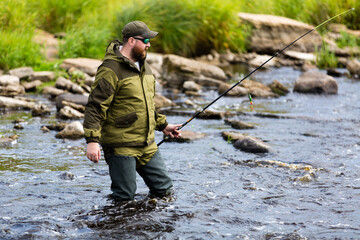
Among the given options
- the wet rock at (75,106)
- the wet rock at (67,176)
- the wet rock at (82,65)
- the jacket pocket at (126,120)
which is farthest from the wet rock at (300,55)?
the jacket pocket at (126,120)

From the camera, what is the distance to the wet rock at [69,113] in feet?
29.3

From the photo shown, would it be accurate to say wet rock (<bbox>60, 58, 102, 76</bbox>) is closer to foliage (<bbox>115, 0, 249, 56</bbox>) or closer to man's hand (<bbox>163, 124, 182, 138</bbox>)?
foliage (<bbox>115, 0, 249, 56</bbox>)

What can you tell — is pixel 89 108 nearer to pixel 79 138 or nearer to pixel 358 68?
pixel 79 138

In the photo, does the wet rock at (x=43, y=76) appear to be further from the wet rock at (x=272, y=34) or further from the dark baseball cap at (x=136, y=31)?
the wet rock at (x=272, y=34)

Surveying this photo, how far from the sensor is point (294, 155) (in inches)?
271

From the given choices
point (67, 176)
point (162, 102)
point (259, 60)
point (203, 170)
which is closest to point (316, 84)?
point (162, 102)

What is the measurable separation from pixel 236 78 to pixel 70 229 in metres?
10.2

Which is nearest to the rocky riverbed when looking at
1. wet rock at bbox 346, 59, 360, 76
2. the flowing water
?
the flowing water

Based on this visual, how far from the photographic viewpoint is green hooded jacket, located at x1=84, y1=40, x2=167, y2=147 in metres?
Answer: 4.41

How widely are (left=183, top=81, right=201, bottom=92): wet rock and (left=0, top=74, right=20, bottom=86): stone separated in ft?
11.8

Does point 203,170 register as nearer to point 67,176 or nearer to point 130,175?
point 67,176

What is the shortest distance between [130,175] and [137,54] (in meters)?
0.97

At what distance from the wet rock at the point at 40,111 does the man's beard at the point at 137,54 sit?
4868 millimetres

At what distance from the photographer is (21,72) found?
37.1 ft
